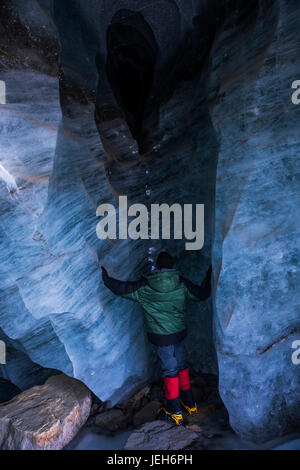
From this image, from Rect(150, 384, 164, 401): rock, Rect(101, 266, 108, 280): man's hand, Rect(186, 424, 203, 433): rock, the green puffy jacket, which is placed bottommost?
Rect(150, 384, 164, 401): rock

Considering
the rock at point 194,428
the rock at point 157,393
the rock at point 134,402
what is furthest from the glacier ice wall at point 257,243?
the rock at point 134,402

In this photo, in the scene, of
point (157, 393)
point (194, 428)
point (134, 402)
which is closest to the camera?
point (194, 428)

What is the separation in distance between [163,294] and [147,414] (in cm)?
170

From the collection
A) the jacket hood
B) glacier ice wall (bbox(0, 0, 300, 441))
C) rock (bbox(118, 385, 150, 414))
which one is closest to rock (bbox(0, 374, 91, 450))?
glacier ice wall (bbox(0, 0, 300, 441))

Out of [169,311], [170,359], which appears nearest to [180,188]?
[169,311]

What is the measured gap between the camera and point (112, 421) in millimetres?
3633

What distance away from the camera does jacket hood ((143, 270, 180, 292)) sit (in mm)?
3428

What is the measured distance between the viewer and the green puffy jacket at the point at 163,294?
3.45 m

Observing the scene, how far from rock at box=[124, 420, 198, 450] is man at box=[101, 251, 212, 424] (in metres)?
0.18

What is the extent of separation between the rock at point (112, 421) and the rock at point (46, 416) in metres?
0.22

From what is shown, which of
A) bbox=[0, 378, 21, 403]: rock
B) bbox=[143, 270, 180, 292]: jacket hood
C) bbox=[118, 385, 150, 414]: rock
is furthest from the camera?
bbox=[0, 378, 21, 403]: rock

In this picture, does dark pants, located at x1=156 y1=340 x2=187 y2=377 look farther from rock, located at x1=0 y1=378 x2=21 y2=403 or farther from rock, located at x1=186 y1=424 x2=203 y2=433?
rock, located at x1=0 y1=378 x2=21 y2=403

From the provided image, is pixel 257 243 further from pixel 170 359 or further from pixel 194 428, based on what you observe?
pixel 194 428

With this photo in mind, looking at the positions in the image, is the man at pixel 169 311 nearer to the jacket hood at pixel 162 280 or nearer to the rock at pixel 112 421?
the jacket hood at pixel 162 280
